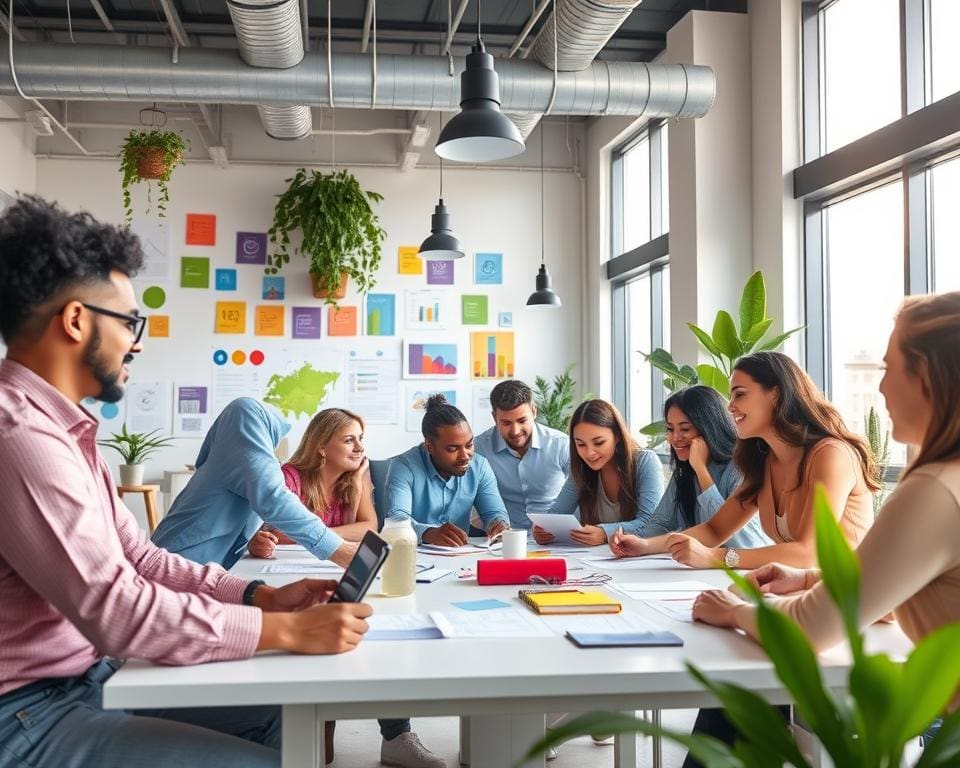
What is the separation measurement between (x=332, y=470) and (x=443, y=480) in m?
0.50

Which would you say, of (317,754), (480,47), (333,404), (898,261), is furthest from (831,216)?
(317,754)

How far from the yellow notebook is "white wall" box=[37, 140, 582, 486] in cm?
537

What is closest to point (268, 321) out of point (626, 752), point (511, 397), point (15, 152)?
point (15, 152)

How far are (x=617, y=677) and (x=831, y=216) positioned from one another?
422cm

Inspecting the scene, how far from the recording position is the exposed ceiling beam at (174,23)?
17.0 feet

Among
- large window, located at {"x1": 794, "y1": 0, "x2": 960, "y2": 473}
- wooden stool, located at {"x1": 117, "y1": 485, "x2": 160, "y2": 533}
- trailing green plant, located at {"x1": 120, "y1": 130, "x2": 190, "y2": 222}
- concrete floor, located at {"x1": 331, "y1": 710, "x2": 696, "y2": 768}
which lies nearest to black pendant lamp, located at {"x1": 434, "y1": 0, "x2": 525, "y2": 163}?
concrete floor, located at {"x1": 331, "y1": 710, "x2": 696, "y2": 768}

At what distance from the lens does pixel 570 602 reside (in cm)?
191

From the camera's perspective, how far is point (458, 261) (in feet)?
24.9

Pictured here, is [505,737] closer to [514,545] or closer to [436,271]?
[514,545]

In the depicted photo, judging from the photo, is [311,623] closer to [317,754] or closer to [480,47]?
[317,754]

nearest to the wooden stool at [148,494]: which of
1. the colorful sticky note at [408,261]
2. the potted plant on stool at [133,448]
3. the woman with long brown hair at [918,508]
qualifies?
the potted plant on stool at [133,448]

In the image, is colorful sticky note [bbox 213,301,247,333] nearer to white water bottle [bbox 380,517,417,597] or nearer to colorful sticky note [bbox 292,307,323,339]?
colorful sticky note [bbox 292,307,323,339]

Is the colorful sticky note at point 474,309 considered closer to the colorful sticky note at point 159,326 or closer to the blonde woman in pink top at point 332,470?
the colorful sticky note at point 159,326

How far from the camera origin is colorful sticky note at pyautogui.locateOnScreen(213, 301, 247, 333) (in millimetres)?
7227
